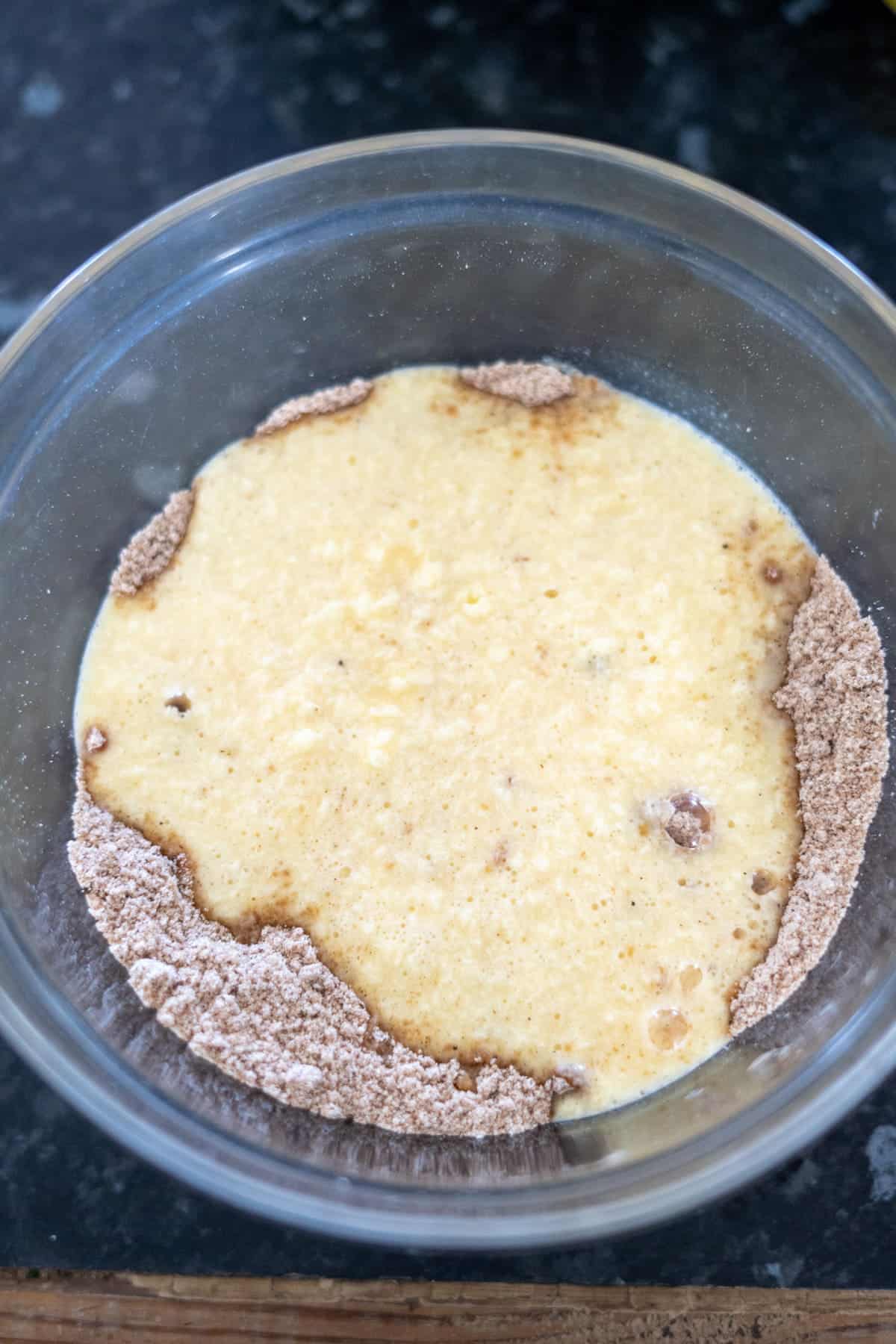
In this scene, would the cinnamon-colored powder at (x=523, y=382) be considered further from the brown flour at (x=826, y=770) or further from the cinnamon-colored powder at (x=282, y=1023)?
the cinnamon-colored powder at (x=282, y=1023)

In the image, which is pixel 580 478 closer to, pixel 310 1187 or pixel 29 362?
pixel 29 362

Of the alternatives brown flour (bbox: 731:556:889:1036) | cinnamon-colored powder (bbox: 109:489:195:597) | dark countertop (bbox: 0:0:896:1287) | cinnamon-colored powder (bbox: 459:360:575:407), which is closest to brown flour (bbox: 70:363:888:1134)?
brown flour (bbox: 731:556:889:1036)

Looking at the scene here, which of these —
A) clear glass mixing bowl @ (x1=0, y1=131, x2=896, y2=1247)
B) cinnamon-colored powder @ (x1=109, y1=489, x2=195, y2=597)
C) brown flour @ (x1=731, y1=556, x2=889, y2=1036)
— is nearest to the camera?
clear glass mixing bowl @ (x1=0, y1=131, x2=896, y2=1247)

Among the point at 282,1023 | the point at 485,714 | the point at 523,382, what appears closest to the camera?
the point at 282,1023

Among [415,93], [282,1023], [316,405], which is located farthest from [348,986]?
[415,93]

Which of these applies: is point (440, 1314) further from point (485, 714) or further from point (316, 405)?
point (316, 405)

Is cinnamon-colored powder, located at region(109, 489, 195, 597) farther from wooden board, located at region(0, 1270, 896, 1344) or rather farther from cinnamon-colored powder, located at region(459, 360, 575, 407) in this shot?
wooden board, located at region(0, 1270, 896, 1344)
